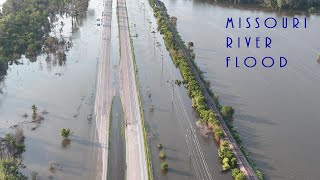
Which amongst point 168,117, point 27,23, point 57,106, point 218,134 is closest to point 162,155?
point 218,134

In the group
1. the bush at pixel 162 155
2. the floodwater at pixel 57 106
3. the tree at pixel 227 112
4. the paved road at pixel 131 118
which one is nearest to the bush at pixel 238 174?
the bush at pixel 162 155

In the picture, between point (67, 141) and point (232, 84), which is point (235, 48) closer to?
point (232, 84)

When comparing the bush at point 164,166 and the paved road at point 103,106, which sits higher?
the paved road at point 103,106

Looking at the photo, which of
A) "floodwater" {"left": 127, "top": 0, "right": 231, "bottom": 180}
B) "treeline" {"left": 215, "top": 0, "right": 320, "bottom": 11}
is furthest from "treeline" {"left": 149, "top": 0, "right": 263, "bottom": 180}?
"treeline" {"left": 215, "top": 0, "right": 320, "bottom": 11}

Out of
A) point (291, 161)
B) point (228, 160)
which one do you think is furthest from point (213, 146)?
point (291, 161)

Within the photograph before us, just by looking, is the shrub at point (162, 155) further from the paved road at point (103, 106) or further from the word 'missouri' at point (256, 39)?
the word 'missouri' at point (256, 39)

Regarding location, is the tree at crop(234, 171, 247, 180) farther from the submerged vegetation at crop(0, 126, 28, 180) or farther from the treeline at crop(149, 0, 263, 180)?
the submerged vegetation at crop(0, 126, 28, 180)
